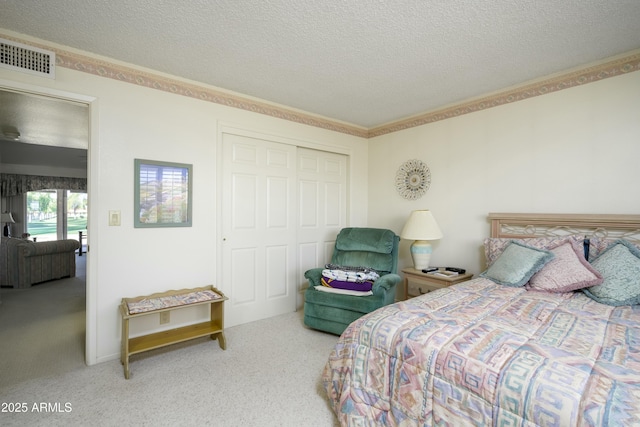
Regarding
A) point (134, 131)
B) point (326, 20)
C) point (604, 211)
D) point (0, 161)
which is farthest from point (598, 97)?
point (0, 161)

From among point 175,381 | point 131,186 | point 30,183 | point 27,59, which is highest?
point 27,59

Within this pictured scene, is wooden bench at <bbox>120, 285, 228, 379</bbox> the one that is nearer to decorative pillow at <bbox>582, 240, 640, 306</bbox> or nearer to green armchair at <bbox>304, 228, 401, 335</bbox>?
green armchair at <bbox>304, 228, 401, 335</bbox>

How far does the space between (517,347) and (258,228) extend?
2.59m

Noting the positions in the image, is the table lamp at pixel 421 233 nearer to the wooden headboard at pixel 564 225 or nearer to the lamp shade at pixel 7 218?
the wooden headboard at pixel 564 225

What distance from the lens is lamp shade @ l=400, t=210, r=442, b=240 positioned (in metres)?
3.06

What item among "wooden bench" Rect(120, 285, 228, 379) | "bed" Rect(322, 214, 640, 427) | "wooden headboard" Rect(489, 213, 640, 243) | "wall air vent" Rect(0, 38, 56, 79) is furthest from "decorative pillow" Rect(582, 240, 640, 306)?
"wall air vent" Rect(0, 38, 56, 79)

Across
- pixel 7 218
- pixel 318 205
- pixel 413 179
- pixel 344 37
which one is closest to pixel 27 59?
pixel 344 37

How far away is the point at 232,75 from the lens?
8.62 feet

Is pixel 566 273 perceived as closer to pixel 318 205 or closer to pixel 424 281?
pixel 424 281

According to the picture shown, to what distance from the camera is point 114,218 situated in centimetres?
240

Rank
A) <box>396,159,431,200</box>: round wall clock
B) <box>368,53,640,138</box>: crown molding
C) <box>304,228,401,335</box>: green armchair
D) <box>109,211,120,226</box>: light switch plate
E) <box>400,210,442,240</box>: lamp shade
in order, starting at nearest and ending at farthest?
<box>368,53,640,138</box>: crown molding, <box>109,211,120,226</box>: light switch plate, <box>304,228,401,335</box>: green armchair, <box>400,210,442,240</box>: lamp shade, <box>396,159,431,200</box>: round wall clock

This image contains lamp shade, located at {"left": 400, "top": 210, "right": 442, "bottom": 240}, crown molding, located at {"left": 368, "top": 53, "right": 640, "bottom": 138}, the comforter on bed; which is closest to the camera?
the comforter on bed

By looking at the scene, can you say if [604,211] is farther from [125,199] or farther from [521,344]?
[125,199]

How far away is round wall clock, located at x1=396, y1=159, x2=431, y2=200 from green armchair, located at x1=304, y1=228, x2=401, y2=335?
2.50ft
